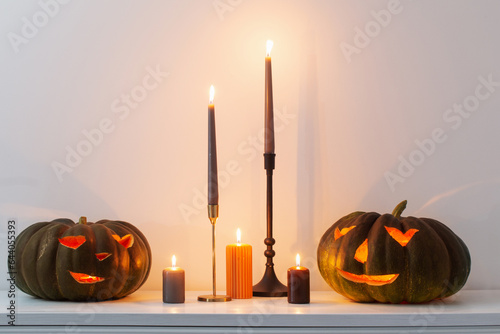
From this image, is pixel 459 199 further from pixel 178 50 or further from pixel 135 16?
pixel 135 16

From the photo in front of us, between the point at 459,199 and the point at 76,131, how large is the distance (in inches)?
41.3

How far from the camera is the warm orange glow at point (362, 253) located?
1.25 metres

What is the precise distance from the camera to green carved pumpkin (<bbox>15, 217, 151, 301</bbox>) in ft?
4.19

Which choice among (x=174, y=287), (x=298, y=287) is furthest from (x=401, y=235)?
(x=174, y=287)

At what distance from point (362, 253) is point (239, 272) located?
297mm

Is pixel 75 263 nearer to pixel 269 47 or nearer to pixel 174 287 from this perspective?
pixel 174 287

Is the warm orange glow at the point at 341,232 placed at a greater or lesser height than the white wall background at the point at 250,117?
lesser

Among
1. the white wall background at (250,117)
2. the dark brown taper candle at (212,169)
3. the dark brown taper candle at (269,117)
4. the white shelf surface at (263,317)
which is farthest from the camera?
the white wall background at (250,117)

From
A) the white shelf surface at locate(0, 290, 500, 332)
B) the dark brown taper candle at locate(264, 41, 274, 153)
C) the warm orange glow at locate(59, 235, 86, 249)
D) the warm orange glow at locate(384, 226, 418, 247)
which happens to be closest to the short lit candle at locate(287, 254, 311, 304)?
the white shelf surface at locate(0, 290, 500, 332)

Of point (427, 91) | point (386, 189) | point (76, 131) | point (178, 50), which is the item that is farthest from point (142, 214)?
point (427, 91)

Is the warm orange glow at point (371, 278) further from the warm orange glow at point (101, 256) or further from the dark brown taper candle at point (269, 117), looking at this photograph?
the warm orange glow at point (101, 256)

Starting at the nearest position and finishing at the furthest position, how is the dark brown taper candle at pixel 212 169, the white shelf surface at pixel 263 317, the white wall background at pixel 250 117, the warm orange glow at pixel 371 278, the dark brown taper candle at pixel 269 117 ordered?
1. the white shelf surface at pixel 263 317
2. the warm orange glow at pixel 371 278
3. the dark brown taper candle at pixel 212 169
4. the dark brown taper candle at pixel 269 117
5. the white wall background at pixel 250 117

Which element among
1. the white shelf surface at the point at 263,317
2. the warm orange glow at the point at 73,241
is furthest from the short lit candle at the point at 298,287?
the warm orange glow at the point at 73,241

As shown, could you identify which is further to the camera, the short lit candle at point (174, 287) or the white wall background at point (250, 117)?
the white wall background at point (250, 117)
